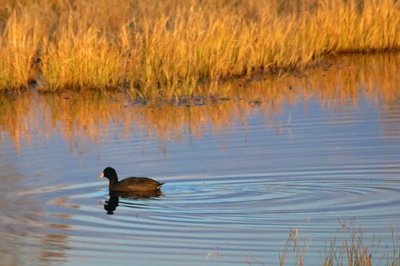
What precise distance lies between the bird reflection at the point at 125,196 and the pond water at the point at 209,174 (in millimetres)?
31

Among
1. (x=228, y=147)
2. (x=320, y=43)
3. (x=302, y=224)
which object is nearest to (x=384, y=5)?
(x=320, y=43)

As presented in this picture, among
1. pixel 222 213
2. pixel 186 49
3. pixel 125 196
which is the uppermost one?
pixel 186 49

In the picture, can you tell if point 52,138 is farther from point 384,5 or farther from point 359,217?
point 384,5

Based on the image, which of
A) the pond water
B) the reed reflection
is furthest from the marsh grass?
the reed reflection

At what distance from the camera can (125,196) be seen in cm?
1188

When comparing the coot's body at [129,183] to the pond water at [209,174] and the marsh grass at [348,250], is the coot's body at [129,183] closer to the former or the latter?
the pond water at [209,174]

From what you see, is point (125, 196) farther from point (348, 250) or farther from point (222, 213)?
point (348, 250)

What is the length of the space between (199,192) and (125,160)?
2.42 m

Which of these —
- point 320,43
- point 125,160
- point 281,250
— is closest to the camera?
point 281,250

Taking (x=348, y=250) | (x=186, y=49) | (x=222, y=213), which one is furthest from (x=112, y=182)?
(x=186, y=49)

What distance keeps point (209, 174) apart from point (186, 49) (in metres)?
7.68

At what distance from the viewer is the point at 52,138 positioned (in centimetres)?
1526

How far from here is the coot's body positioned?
38.3ft

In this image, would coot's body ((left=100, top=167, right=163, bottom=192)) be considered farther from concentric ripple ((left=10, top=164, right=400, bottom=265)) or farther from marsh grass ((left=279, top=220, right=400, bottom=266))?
marsh grass ((left=279, top=220, right=400, bottom=266))
